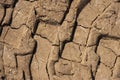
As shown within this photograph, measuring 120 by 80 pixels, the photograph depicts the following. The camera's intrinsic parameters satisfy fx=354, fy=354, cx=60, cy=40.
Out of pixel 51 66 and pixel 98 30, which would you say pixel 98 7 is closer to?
pixel 98 30

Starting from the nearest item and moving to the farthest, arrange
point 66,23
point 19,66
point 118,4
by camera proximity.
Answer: point 118,4
point 66,23
point 19,66

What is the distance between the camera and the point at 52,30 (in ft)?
7.48

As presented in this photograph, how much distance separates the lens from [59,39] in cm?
222

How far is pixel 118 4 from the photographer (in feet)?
6.75

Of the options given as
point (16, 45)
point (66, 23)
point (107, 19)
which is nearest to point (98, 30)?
point (107, 19)

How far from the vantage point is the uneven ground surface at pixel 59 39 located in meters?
2.08

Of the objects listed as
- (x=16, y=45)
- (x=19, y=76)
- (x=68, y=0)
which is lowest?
(x=19, y=76)

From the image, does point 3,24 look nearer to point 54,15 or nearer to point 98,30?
point 54,15

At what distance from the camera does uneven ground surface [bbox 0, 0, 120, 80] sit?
2078 millimetres

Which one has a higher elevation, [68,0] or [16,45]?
[68,0]

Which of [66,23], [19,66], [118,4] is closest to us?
[118,4]

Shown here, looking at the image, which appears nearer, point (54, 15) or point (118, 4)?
point (118, 4)

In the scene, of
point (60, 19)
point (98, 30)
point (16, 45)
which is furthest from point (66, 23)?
point (16, 45)

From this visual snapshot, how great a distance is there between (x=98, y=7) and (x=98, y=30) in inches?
5.6
